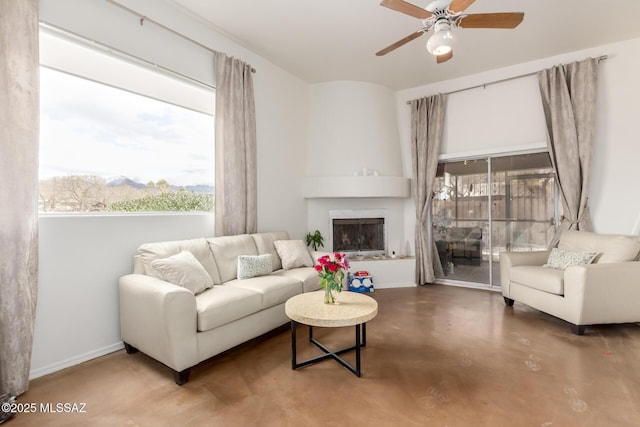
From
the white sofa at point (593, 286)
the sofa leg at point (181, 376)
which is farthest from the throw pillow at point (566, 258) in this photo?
the sofa leg at point (181, 376)

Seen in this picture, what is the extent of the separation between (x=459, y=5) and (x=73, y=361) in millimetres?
3752

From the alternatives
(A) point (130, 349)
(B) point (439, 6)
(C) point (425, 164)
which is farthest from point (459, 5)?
(A) point (130, 349)

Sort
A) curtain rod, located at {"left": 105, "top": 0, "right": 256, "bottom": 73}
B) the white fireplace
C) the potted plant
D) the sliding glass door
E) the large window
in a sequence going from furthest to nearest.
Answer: the white fireplace, the potted plant, the sliding glass door, curtain rod, located at {"left": 105, "top": 0, "right": 256, "bottom": 73}, the large window

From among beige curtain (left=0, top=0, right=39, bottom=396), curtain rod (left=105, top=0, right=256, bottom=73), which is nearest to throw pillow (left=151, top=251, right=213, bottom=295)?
beige curtain (left=0, top=0, right=39, bottom=396)

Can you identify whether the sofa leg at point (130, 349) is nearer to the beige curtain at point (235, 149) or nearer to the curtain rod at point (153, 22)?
the beige curtain at point (235, 149)

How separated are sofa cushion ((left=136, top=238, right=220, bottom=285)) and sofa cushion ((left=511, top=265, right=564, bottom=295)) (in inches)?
128

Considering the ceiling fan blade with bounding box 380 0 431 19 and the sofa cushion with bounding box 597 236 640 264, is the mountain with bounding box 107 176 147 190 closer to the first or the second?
the ceiling fan blade with bounding box 380 0 431 19

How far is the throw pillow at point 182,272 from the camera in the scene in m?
2.44

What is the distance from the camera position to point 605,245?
3195 millimetres

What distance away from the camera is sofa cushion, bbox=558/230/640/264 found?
3008 millimetres

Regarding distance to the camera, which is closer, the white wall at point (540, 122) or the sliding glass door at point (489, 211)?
the white wall at point (540, 122)

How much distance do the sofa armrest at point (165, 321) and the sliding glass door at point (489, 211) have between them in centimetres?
398

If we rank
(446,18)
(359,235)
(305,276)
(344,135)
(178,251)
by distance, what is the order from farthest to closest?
(359,235) → (344,135) → (305,276) → (178,251) → (446,18)

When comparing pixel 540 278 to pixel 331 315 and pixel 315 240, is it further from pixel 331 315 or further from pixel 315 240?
pixel 315 240
